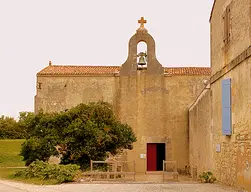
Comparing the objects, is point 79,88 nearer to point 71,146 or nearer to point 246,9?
point 71,146

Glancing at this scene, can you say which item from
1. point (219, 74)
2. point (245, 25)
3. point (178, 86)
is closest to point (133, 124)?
point (178, 86)

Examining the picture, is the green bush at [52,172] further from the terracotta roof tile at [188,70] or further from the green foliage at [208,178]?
the terracotta roof tile at [188,70]

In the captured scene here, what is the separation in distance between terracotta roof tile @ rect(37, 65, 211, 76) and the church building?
2.5 inches

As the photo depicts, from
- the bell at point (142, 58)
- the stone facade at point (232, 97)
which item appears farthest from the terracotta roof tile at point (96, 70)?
the stone facade at point (232, 97)

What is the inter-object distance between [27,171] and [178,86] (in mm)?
13190

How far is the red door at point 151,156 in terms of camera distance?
29156mm

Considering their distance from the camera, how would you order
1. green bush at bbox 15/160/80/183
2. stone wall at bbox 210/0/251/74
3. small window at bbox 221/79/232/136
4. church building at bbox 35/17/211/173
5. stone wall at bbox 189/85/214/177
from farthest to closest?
church building at bbox 35/17/211/173 < stone wall at bbox 189/85/214/177 < green bush at bbox 15/160/80/183 < small window at bbox 221/79/232/136 < stone wall at bbox 210/0/251/74

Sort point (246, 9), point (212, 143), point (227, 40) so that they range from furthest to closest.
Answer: point (212, 143)
point (227, 40)
point (246, 9)

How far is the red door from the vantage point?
29.2 metres

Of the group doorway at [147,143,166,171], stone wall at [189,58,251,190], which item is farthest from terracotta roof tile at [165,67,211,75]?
stone wall at [189,58,251,190]

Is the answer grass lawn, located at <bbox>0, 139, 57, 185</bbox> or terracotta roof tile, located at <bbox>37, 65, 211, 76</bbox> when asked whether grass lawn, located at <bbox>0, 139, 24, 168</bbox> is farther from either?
terracotta roof tile, located at <bbox>37, 65, 211, 76</bbox>

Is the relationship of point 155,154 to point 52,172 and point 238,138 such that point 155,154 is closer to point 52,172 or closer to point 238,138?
point 52,172

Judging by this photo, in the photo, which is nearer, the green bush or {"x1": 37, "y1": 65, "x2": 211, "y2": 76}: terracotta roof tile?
the green bush

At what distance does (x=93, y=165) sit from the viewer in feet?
69.2
